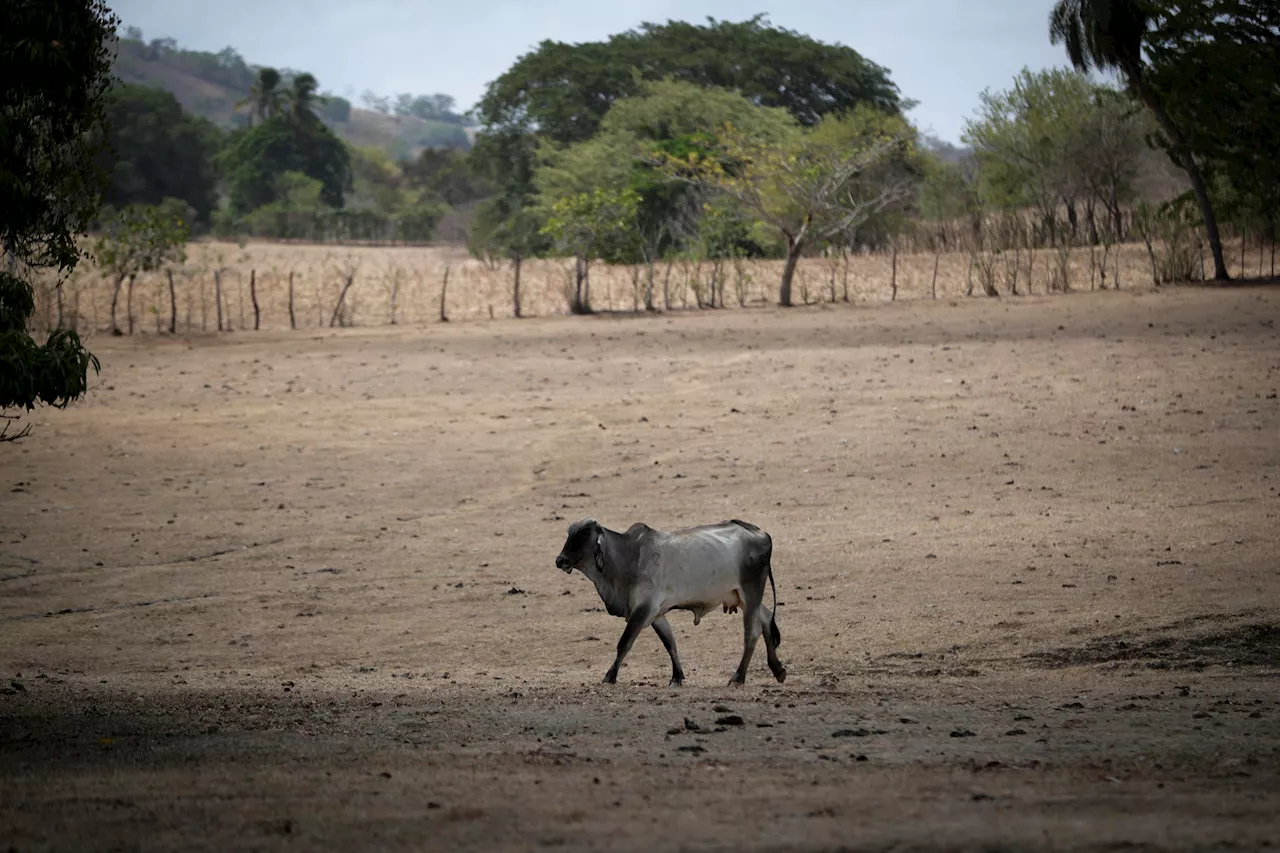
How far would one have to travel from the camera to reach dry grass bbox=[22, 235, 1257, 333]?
98.8ft

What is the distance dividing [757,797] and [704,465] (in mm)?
10840

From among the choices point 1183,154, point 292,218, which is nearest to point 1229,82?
point 1183,154

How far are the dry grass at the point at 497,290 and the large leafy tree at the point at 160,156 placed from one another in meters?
34.8

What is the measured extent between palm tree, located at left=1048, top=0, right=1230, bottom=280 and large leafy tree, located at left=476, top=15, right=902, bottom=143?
2587 centimetres

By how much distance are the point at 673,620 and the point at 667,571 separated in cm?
296

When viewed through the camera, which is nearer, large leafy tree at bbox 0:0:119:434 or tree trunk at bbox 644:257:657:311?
large leafy tree at bbox 0:0:119:434

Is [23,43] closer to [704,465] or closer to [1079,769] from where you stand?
[1079,769]

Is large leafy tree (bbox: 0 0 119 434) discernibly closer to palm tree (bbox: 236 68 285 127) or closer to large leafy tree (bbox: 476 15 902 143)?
large leafy tree (bbox: 476 15 902 143)

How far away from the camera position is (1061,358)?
21453 millimetres

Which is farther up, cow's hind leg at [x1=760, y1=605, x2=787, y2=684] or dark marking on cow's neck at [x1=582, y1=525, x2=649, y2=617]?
dark marking on cow's neck at [x1=582, y1=525, x2=649, y2=617]

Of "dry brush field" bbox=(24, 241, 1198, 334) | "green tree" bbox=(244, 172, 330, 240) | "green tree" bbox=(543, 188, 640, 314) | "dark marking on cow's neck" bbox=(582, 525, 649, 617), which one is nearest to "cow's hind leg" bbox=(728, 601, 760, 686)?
"dark marking on cow's neck" bbox=(582, 525, 649, 617)

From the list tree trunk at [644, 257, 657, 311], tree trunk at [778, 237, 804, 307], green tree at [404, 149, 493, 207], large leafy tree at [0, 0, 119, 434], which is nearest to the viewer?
large leafy tree at [0, 0, 119, 434]

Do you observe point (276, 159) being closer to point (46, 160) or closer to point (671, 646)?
point (46, 160)

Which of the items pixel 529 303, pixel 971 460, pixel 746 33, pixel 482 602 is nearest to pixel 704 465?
pixel 971 460
